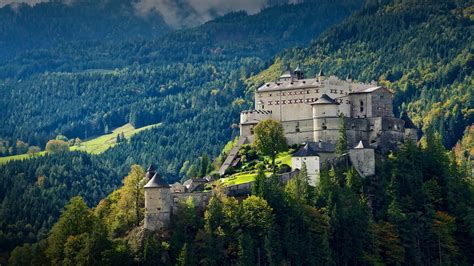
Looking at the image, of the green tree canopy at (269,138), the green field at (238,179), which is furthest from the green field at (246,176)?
the green tree canopy at (269,138)

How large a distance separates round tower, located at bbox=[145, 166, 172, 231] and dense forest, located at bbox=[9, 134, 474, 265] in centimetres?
105

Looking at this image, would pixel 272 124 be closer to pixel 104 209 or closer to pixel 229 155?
pixel 229 155

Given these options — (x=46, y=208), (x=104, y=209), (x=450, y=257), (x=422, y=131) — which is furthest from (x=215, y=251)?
(x=422, y=131)

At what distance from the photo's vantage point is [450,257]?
112 metres

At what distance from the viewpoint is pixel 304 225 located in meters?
106

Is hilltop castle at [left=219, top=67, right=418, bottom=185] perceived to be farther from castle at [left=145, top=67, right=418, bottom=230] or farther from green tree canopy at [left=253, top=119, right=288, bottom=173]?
green tree canopy at [left=253, top=119, right=288, bottom=173]

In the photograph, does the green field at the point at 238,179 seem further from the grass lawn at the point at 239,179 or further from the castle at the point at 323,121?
the castle at the point at 323,121

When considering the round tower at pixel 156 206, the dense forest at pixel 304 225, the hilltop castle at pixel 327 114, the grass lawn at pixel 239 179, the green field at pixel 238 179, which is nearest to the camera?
the dense forest at pixel 304 225

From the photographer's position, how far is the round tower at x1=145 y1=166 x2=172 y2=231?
10300cm

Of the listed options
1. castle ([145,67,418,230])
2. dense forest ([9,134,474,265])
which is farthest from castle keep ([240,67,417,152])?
dense forest ([9,134,474,265])

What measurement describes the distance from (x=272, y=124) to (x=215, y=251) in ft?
86.4

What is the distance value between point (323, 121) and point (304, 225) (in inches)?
→ 794

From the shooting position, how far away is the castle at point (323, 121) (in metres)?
115

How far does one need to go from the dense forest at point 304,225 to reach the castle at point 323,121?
246 cm
